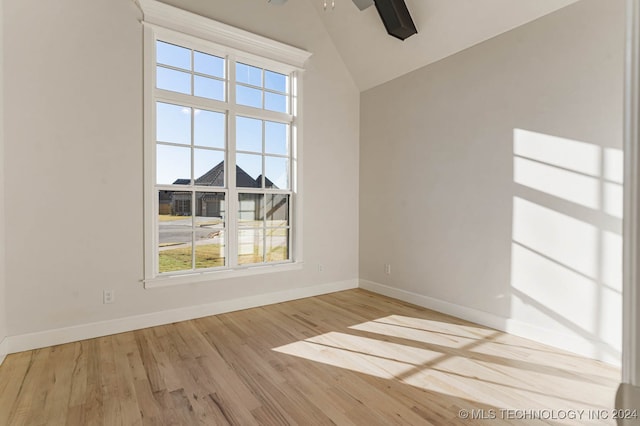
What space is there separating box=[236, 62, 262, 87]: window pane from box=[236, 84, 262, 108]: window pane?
0.08 meters

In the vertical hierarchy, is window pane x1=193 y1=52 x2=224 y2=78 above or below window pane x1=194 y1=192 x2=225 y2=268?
above

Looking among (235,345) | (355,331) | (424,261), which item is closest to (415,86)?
(424,261)

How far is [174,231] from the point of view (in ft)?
11.2

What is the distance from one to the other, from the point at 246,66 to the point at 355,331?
3.22m

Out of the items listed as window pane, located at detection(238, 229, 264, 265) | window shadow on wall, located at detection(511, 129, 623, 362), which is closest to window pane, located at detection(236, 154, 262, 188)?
window pane, located at detection(238, 229, 264, 265)

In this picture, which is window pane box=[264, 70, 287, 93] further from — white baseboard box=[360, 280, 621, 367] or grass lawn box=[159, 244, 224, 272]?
white baseboard box=[360, 280, 621, 367]

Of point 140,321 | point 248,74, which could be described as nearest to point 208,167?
point 248,74

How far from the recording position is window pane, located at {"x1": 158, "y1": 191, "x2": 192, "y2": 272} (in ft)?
11.0

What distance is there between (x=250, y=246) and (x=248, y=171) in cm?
91

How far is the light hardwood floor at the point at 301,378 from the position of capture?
1.90 meters

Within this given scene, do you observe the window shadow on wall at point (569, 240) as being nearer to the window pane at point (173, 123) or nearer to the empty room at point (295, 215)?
the empty room at point (295, 215)

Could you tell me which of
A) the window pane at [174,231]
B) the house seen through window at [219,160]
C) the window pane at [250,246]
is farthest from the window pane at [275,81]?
the window pane at [250,246]

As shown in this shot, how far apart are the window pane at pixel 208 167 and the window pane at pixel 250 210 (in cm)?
33

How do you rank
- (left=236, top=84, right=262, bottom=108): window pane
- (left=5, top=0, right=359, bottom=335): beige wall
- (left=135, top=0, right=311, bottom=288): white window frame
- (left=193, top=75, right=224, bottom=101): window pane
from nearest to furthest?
(left=5, top=0, right=359, bottom=335): beige wall, (left=135, top=0, right=311, bottom=288): white window frame, (left=193, top=75, right=224, bottom=101): window pane, (left=236, top=84, right=262, bottom=108): window pane
